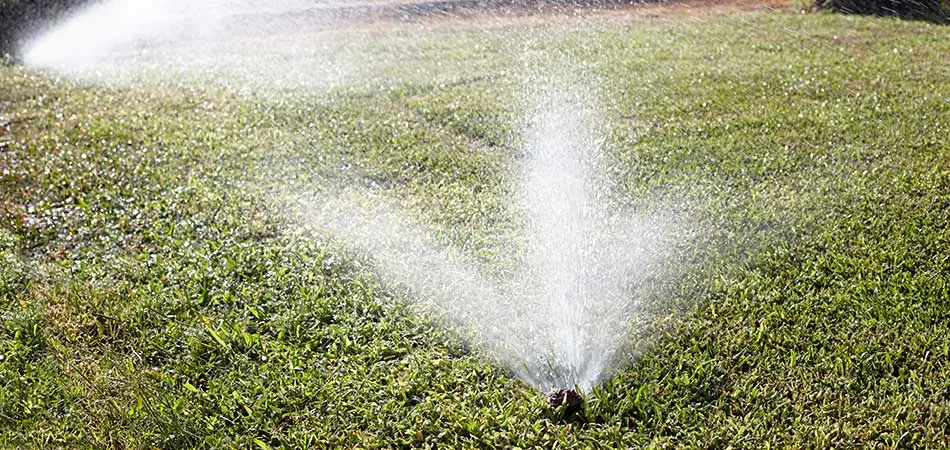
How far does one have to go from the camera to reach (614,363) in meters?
3.22

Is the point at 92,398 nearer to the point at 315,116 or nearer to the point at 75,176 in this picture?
the point at 75,176

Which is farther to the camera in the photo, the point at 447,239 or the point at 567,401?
the point at 447,239

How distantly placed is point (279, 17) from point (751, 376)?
9656 mm

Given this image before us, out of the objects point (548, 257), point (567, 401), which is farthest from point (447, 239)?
point (567, 401)

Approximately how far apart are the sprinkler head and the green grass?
7 cm

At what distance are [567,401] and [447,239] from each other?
1498 millimetres

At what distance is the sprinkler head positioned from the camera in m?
2.97

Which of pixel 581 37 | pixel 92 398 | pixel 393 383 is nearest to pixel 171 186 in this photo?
pixel 92 398

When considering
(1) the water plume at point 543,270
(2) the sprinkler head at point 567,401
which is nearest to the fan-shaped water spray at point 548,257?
(1) the water plume at point 543,270

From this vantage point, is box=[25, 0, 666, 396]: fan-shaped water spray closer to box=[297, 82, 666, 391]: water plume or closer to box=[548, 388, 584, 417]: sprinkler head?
box=[297, 82, 666, 391]: water plume

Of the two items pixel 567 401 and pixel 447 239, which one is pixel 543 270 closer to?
pixel 447 239

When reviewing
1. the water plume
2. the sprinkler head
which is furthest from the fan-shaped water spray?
the sprinkler head

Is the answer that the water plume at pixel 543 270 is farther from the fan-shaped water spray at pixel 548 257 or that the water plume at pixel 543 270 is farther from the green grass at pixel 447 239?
the green grass at pixel 447 239

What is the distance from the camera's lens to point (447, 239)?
4.28 metres
